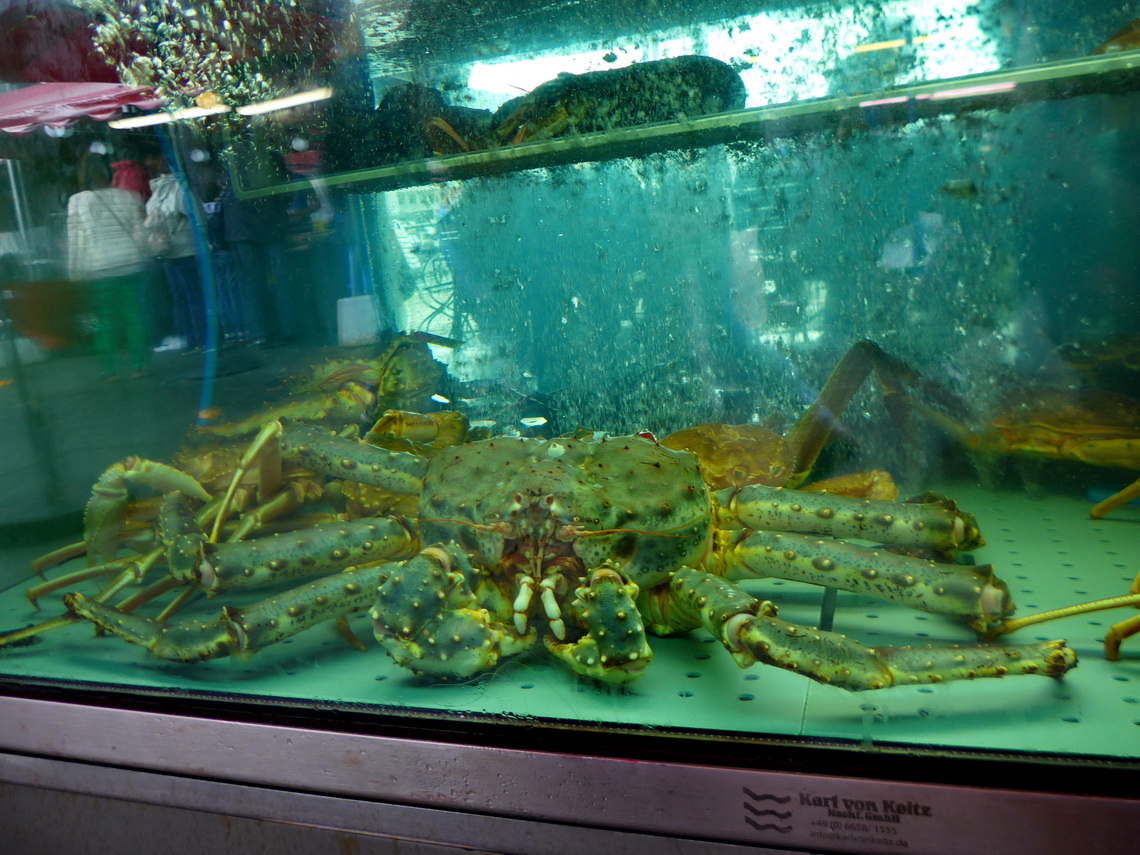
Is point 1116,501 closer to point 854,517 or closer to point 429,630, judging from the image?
point 854,517

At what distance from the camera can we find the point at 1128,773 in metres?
0.56

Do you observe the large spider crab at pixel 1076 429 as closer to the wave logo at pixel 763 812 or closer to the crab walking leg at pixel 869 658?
the crab walking leg at pixel 869 658

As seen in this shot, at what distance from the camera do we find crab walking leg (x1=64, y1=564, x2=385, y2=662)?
897mm

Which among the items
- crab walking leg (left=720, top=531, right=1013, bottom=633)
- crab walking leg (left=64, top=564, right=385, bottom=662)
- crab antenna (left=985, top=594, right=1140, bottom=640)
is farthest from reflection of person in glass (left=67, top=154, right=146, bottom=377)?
crab antenna (left=985, top=594, right=1140, bottom=640)

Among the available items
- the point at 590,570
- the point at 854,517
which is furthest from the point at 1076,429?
the point at 590,570

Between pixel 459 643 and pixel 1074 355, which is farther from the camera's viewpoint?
pixel 1074 355

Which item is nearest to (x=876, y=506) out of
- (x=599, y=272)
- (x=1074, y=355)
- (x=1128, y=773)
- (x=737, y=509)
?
(x=737, y=509)

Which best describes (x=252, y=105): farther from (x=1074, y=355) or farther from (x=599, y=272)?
(x=1074, y=355)

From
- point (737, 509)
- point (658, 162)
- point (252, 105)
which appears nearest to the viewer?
point (737, 509)

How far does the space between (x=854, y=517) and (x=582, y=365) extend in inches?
28.0

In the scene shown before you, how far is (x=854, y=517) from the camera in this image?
3.40 feet

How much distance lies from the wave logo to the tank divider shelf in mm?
A: 1093

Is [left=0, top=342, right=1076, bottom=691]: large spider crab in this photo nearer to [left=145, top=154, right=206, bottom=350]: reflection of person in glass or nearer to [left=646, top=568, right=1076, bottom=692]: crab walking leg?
[left=646, top=568, right=1076, bottom=692]: crab walking leg

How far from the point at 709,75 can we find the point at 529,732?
44.8 inches
